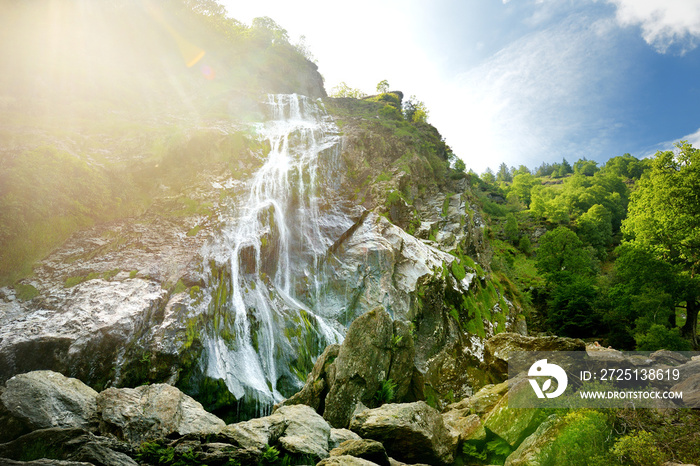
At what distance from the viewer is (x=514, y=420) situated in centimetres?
814

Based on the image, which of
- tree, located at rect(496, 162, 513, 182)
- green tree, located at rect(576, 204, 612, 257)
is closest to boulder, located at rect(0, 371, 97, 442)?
green tree, located at rect(576, 204, 612, 257)

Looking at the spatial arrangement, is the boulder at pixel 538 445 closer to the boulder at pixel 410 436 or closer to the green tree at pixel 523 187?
the boulder at pixel 410 436

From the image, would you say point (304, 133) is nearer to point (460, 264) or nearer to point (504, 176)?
point (460, 264)

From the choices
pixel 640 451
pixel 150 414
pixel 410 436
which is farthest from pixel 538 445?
pixel 150 414

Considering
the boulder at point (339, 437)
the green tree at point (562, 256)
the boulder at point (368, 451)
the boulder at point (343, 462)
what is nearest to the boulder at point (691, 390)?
the boulder at point (368, 451)

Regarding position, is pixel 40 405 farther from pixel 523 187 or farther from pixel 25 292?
pixel 523 187

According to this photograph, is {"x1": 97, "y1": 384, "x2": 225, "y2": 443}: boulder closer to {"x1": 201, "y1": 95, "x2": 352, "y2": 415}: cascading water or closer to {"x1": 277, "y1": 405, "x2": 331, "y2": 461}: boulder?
{"x1": 277, "y1": 405, "x2": 331, "y2": 461}: boulder

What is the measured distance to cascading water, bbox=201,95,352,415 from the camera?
14.2m

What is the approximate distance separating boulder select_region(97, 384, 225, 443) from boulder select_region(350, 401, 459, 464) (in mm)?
3838

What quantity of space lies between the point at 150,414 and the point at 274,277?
1120 cm

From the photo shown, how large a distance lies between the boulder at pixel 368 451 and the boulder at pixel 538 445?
273 centimetres

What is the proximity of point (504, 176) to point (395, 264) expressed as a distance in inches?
6056

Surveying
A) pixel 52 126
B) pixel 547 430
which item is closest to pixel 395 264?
pixel 547 430

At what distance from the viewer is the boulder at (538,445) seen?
6.47 meters
